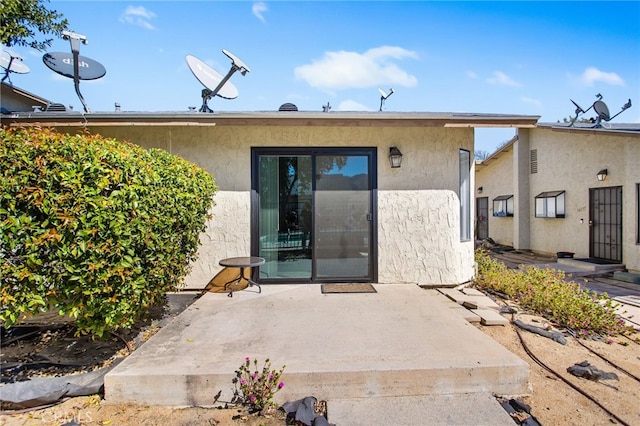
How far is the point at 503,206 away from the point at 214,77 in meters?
11.4

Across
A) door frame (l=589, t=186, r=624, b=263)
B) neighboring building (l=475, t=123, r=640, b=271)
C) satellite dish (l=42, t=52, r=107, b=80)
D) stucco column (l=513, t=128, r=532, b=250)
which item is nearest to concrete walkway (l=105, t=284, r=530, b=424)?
satellite dish (l=42, t=52, r=107, b=80)

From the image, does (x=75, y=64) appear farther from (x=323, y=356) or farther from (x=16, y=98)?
(x=323, y=356)

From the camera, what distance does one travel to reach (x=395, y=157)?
525 cm

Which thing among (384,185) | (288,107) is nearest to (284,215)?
(384,185)

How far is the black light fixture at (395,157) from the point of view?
5238 mm

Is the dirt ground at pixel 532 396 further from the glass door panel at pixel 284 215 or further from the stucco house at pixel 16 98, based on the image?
the stucco house at pixel 16 98

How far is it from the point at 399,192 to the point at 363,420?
3798 millimetres

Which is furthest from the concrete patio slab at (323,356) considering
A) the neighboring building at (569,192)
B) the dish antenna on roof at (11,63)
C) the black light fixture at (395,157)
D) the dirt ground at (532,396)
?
the dish antenna on roof at (11,63)

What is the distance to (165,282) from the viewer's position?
3406 millimetres

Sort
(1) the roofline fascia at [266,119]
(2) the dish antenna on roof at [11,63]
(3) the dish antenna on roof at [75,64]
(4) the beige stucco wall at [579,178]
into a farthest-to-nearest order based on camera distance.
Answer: (4) the beige stucco wall at [579,178] → (2) the dish antenna on roof at [11,63] → (3) the dish antenna on roof at [75,64] → (1) the roofline fascia at [266,119]

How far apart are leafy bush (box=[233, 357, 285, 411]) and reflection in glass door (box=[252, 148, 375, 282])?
291 cm

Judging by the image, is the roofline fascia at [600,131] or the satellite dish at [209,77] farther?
the roofline fascia at [600,131]

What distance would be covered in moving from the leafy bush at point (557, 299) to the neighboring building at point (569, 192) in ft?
13.9

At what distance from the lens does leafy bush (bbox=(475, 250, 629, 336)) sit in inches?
157
